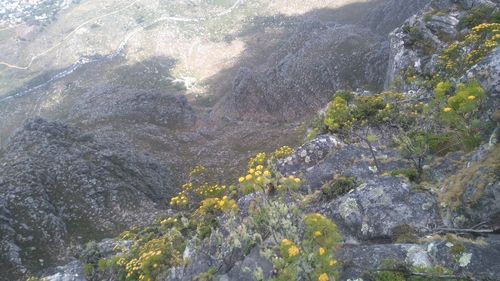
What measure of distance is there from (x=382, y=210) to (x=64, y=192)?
128 ft

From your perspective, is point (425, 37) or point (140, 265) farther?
point (425, 37)

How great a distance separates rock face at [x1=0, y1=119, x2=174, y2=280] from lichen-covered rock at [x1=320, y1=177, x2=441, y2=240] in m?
28.9

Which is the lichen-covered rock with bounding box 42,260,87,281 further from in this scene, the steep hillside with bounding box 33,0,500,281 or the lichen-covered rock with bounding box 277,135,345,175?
the lichen-covered rock with bounding box 277,135,345,175

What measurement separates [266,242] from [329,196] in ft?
15.4

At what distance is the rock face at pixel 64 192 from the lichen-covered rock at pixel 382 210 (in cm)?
2889

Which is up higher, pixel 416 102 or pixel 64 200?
pixel 416 102

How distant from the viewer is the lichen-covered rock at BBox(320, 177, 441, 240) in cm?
1122

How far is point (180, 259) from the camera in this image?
15000mm

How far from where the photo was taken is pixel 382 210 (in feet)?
39.0

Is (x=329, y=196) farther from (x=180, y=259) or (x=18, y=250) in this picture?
(x=18, y=250)

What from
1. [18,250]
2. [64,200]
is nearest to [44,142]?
[64,200]

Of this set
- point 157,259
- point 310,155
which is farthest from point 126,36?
point 157,259

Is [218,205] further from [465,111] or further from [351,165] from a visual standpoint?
[465,111]

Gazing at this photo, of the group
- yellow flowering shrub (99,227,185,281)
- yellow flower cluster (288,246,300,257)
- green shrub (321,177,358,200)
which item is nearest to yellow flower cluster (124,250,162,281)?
yellow flowering shrub (99,227,185,281)
